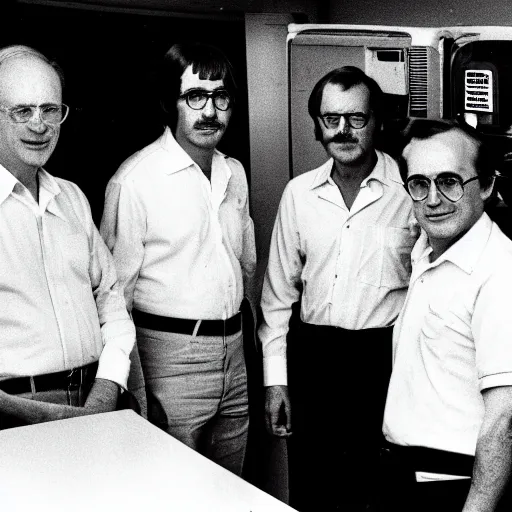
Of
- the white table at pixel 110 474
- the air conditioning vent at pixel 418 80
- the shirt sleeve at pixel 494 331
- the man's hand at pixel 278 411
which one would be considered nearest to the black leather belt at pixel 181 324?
the man's hand at pixel 278 411

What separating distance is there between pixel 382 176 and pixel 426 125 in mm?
548

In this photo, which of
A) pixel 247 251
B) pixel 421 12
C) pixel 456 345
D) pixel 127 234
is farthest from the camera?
pixel 421 12

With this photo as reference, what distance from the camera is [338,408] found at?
316cm

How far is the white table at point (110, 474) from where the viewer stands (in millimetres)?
1821

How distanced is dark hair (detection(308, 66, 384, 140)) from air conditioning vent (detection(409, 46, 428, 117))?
13cm

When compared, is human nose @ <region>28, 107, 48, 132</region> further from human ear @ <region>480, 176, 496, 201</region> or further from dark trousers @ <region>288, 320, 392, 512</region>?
human ear @ <region>480, 176, 496, 201</region>

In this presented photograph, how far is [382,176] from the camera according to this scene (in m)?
3.12

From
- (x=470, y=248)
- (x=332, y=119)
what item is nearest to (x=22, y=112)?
(x=332, y=119)

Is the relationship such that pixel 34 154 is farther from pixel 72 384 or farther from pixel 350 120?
pixel 350 120

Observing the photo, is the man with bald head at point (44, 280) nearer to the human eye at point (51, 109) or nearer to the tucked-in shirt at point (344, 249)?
the human eye at point (51, 109)

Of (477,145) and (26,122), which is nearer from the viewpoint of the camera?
(477,145)

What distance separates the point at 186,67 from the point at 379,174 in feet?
2.47

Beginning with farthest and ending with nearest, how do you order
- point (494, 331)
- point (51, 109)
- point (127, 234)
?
point (127, 234) < point (51, 109) < point (494, 331)

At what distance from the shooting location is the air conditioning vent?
10.5 feet
